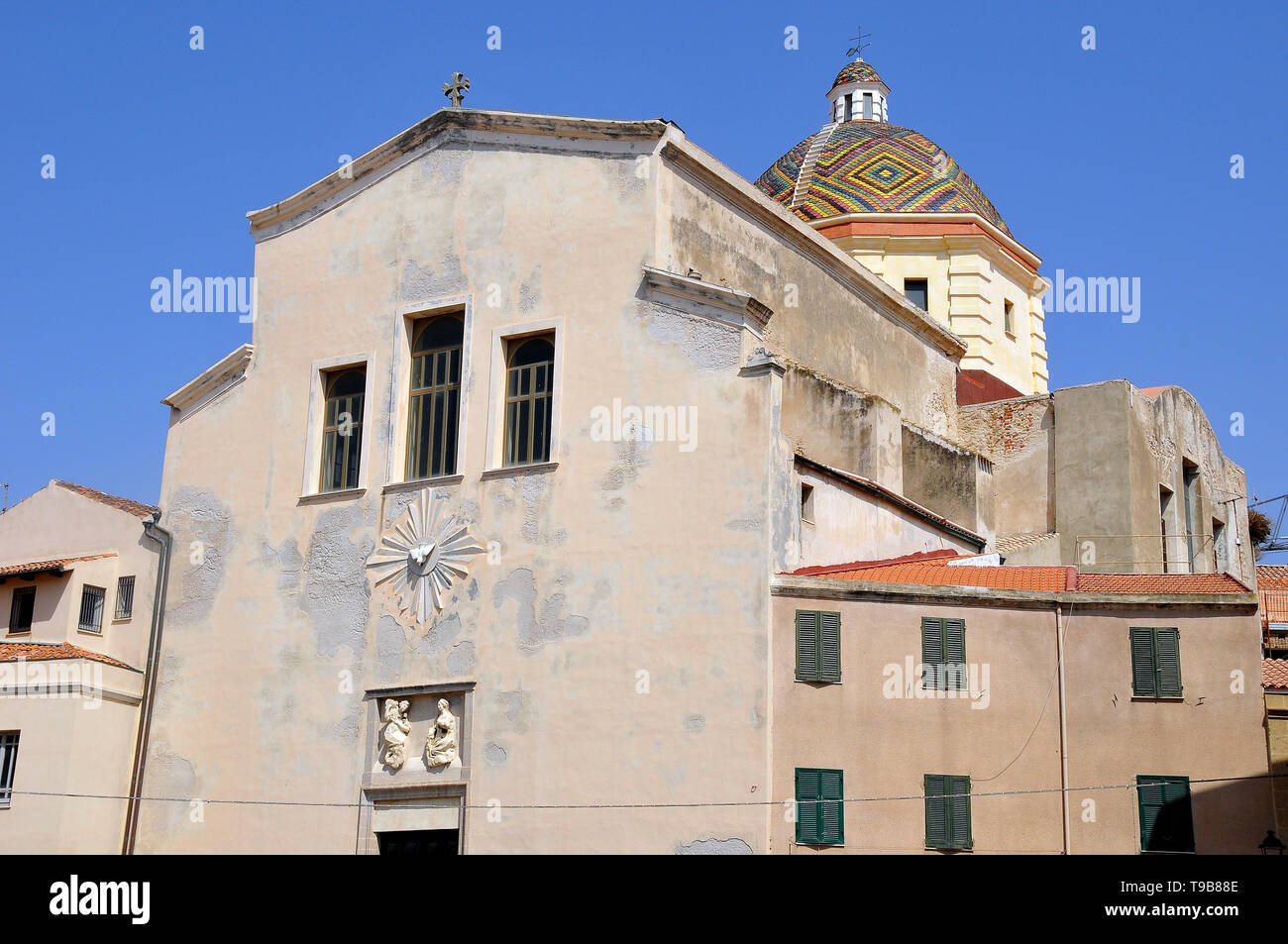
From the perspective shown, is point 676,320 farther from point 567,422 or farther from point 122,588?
point 122,588

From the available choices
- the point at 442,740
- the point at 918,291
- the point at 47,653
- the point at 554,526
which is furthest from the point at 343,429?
the point at 918,291

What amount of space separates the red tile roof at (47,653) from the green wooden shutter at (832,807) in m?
12.0

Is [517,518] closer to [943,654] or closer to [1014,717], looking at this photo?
[943,654]

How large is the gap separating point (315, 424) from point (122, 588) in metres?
4.71

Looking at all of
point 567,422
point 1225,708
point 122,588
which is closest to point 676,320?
point 567,422

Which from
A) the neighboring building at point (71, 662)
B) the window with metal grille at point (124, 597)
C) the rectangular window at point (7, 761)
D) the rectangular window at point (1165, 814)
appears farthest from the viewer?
the window with metal grille at point (124, 597)

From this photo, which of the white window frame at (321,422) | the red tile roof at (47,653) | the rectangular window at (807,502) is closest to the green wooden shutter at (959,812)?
the rectangular window at (807,502)

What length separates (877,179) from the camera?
40875 millimetres

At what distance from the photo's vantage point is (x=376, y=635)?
24.9 m

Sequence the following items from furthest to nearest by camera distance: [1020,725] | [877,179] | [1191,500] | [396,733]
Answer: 1. [877,179]
2. [1191,500]
3. [396,733]
4. [1020,725]

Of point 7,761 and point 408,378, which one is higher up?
point 408,378

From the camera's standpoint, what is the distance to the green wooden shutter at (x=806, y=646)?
21766 mm

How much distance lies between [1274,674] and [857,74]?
27.6 m

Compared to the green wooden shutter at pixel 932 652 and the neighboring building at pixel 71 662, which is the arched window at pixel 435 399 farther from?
the green wooden shutter at pixel 932 652
